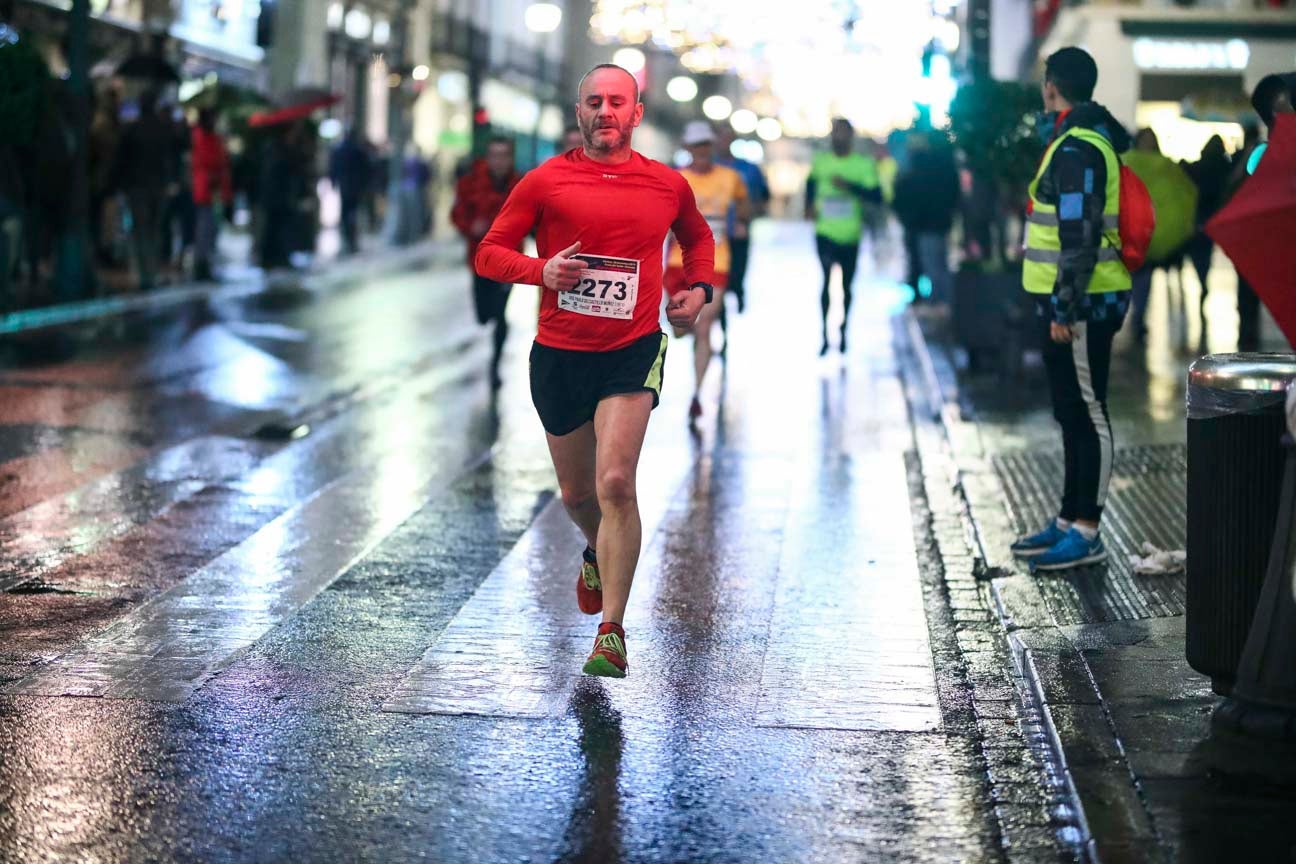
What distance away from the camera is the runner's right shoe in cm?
712

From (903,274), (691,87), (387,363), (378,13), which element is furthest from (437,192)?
(691,87)

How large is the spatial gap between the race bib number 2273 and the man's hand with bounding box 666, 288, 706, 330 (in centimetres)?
13

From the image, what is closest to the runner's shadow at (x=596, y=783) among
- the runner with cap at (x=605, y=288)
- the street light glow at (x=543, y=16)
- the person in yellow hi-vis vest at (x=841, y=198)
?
the runner with cap at (x=605, y=288)

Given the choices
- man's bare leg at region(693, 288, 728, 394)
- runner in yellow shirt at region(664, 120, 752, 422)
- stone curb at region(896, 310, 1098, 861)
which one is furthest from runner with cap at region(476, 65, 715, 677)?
runner in yellow shirt at region(664, 120, 752, 422)

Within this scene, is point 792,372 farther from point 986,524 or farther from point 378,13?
point 378,13

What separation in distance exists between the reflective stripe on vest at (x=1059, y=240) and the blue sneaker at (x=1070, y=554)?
0.97m

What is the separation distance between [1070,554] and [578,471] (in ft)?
7.70

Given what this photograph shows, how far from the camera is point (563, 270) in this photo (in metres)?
6.35

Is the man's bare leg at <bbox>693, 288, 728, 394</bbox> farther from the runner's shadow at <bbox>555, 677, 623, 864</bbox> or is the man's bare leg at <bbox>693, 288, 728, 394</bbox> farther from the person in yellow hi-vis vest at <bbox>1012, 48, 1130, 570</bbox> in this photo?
the runner's shadow at <bbox>555, 677, 623, 864</bbox>

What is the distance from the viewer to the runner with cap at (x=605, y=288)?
649cm

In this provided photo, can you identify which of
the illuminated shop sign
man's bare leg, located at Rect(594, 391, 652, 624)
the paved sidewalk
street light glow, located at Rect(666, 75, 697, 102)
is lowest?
the paved sidewalk

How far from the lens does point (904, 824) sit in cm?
506

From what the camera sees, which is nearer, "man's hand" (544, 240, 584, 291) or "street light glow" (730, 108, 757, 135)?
"man's hand" (544, 240, 584, 291)

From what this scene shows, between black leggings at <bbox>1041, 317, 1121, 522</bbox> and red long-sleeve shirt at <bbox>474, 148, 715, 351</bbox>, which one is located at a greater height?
red long-sleeve shirt at <bbox>474, 148, 715, 351</bbox>
